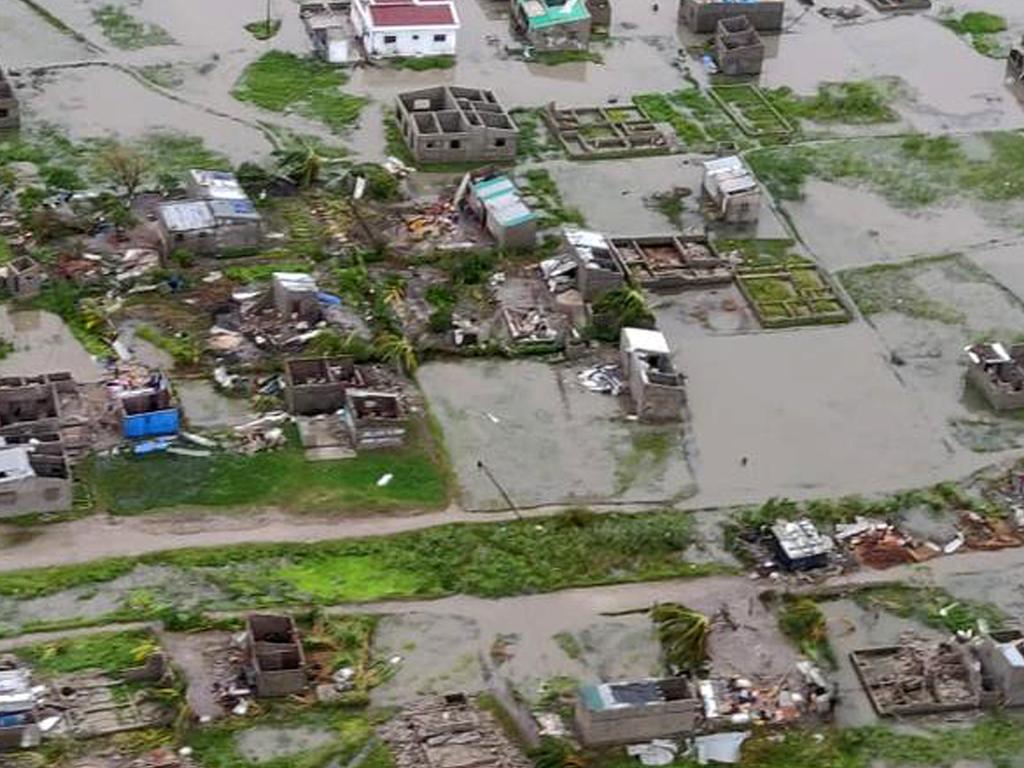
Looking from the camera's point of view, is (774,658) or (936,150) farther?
(936,150)

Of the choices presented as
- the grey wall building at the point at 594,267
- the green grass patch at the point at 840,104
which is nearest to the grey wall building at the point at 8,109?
the grey wall building at the point at 594,267

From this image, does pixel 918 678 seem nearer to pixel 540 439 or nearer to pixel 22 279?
pixel 540 439

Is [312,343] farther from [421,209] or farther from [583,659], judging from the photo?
[583,659]

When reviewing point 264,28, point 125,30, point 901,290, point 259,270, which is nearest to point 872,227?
point 901,290

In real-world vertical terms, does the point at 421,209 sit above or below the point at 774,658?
above

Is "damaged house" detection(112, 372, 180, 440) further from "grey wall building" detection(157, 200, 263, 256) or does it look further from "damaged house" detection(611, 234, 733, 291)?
"damaged house" detection(611, 234, 733, 291)

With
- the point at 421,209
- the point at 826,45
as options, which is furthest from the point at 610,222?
the point at 826,45

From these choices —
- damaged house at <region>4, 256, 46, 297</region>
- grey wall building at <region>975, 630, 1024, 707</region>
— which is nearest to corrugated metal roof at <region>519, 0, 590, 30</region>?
damaged house at <region>4, 256, 46, 297</region>
